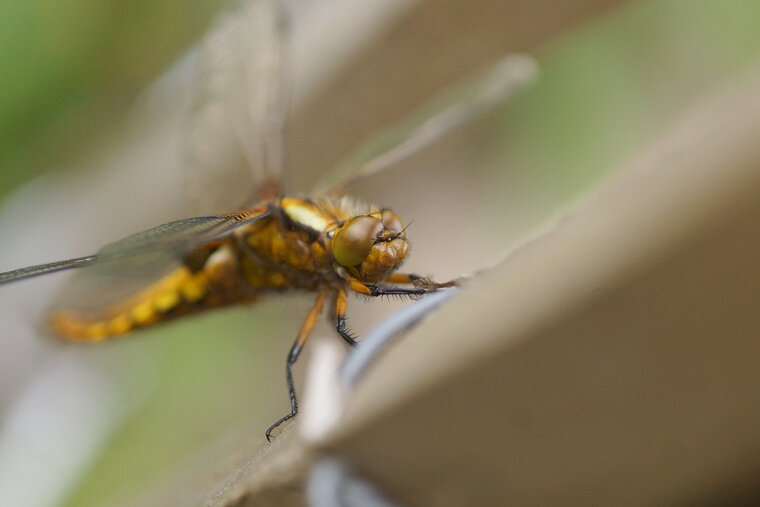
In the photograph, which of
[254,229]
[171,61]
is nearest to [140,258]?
[254,229]

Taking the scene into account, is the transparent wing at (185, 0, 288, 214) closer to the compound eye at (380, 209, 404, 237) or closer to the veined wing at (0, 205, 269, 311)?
the veined wing at (0, 205, 269, 311)

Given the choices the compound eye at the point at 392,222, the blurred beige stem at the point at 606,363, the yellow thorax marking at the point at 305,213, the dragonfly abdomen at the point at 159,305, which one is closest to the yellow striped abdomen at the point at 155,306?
the dragonfly abdomen at the point at 159,305

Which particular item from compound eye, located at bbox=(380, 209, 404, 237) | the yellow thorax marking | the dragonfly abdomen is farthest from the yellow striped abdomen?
compound eye, located at bbox=(380, 209, 404, 237)


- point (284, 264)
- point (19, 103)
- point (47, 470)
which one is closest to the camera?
point (284, 264)

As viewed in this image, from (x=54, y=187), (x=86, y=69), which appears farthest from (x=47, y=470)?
(x=86, y=69)

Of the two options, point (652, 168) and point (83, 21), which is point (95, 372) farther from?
point (652, 168)
